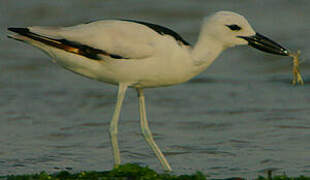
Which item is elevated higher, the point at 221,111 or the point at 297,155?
the point at 221,111

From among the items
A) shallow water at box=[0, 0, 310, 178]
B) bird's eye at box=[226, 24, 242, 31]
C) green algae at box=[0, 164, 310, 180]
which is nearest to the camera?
green algae at box=[0, 164, 310, 180]

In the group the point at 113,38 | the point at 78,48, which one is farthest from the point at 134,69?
the point at 78,48

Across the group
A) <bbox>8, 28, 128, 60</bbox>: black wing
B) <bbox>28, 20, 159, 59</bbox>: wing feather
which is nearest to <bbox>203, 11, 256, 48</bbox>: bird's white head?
<bbox>28, 20, 159, 59</bbox>: wing feather

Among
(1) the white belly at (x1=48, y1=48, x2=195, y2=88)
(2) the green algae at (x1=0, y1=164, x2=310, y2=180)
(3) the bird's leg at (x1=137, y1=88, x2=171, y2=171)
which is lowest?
(2) the green algae at (x1=0, y1=164, x2=310, y2=180)

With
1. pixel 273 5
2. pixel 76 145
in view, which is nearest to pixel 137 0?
pixel 273 5

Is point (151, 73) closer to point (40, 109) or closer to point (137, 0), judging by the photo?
point (40, 109)

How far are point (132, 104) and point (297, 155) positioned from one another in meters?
3.75

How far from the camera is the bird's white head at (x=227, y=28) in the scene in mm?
7703

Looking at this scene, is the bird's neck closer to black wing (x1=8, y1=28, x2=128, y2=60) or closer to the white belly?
the white belly

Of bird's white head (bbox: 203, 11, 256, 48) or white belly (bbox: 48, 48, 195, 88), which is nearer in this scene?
white belly (bbox: 48, 48, 195, 88)

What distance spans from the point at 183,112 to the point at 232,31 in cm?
352

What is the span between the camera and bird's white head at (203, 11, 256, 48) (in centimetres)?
770

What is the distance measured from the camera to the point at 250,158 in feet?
28.3

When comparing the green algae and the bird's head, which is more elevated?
the bird's head
